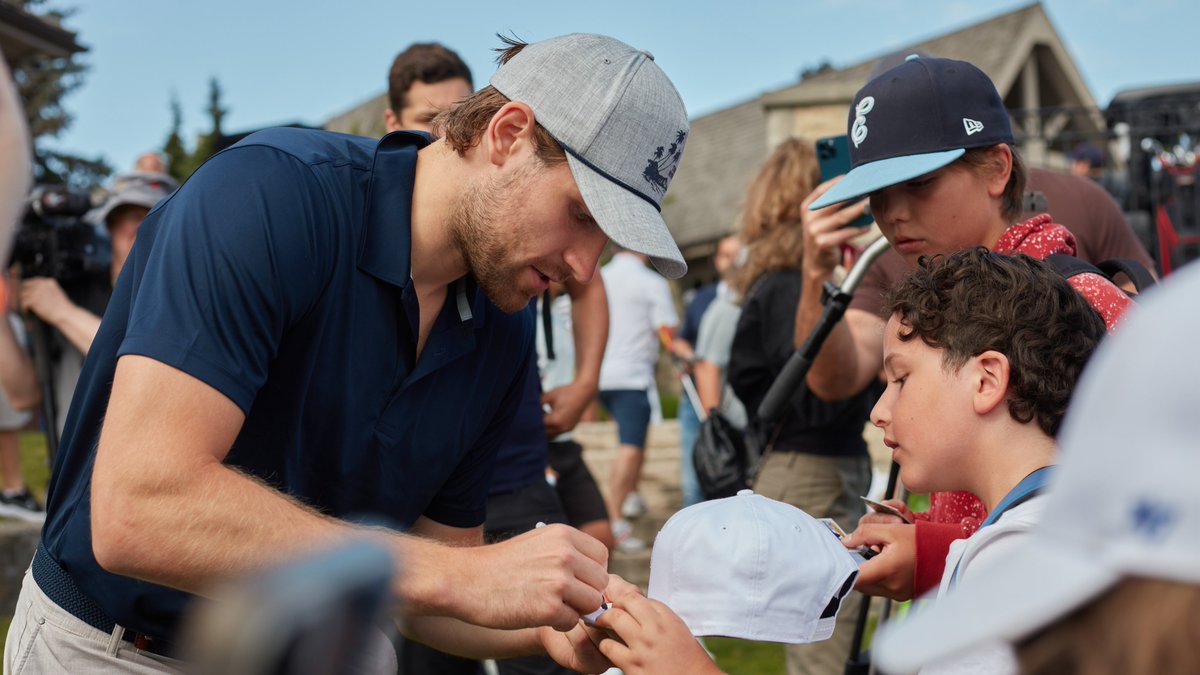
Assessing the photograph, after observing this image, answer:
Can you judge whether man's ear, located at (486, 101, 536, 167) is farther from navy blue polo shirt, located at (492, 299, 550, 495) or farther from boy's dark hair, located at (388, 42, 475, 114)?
boy's dark hair, located at (388, 42, 475, 114)

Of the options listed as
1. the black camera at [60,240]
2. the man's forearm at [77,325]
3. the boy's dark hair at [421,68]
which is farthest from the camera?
the black camera at [60,240]

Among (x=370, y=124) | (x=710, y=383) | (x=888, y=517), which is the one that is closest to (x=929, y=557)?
(x=888, y=517)

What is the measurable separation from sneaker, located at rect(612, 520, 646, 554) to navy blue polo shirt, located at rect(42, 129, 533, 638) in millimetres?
5018

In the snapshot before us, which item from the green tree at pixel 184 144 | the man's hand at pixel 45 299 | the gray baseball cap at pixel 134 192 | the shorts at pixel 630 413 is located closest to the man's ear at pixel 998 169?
the gray baseball cap at pixel 134 192

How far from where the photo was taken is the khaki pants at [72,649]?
2.23 meters

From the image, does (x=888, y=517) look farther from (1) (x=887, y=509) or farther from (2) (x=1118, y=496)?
(2) (x=1118, y=496)

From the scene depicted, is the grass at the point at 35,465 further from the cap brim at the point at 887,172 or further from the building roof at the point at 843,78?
the building roof at the point at 843,78

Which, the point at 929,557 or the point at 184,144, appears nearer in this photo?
the point at 929,557

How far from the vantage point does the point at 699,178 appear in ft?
88.2

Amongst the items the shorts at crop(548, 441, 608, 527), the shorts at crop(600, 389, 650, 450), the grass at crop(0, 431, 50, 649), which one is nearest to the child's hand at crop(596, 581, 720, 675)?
the shorts at crop(548, 441, 608, 527)

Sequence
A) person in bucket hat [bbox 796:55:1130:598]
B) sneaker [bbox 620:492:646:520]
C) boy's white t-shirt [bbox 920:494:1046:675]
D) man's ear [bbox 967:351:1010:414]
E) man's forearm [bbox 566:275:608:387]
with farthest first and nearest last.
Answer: sneaker [bbox 620:492:646:520] → man's forearm [bbox 566:275:608:387] → person in bucket hat [bbox 796:55:1130:598] → man's ear [bbox 967:351:1010:414] → boy's white t-shirt [bbox 920:494:1046:675]

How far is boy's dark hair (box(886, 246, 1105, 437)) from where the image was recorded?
2189 millimetres

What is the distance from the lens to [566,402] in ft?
15.3

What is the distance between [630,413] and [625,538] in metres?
0.85
